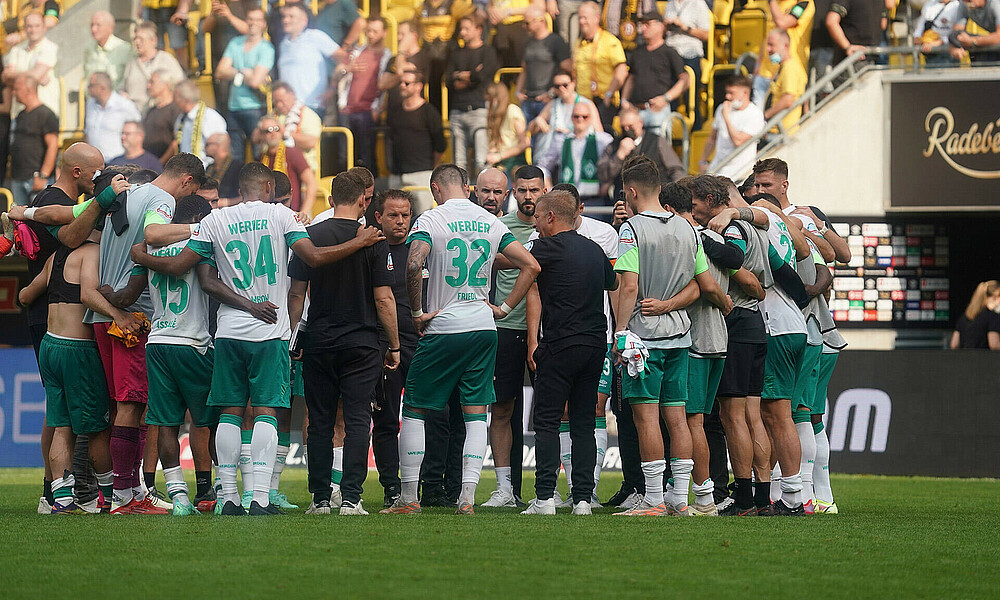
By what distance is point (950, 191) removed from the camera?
53.1 feet

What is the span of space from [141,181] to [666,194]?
11.6 feet

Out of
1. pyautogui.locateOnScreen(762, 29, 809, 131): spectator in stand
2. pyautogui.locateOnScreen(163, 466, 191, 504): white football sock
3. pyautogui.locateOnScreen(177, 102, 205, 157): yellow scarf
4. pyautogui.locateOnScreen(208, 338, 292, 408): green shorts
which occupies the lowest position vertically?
pyautogui.locateOnScreen(163, 466, 191, 504): white football sock

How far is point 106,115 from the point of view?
17828 millimetres

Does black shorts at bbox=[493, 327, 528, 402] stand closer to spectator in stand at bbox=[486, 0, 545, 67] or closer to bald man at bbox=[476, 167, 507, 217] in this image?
bald man at bbox=[476, 167, 507, 217]

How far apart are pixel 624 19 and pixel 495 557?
13.0 meters

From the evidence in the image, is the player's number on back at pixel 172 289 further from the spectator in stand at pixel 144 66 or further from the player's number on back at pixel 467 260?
the spectator in stand at pixel 144 66

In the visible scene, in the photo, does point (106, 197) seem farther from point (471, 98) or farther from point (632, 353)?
point (471, 98)

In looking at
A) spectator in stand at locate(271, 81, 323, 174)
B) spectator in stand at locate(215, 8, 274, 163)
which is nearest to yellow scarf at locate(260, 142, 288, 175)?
spectator in stand at locate(271, 81, 323, 174)

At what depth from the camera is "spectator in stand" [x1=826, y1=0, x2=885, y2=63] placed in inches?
659

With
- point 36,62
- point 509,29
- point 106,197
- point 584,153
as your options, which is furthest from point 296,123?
point 106,197

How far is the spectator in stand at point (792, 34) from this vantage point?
16922 millimetres

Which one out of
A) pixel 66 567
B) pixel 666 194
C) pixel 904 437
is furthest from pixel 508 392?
pixel 904 437

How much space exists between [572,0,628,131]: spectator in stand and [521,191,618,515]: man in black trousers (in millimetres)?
8820

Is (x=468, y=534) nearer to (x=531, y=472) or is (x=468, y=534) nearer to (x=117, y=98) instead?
(x=531, y=472)
